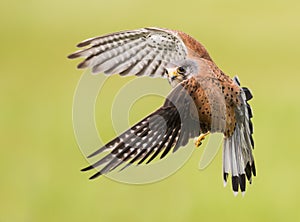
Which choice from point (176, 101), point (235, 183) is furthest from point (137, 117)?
point (176, 101)

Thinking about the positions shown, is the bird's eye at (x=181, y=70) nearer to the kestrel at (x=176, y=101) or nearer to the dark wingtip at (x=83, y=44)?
the kestrel at (x=176, y=101)

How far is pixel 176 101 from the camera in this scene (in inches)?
298

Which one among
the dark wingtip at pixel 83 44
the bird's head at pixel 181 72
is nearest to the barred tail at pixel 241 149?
the bird's head at pixel 181 72

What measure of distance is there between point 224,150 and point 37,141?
6.02 meters

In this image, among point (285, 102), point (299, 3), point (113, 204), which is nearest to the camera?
point (113, 204)

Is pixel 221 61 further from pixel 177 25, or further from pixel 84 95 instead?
pixel 84 95

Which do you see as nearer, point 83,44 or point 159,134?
point 159,134

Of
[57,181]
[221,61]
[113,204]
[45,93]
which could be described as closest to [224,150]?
[113,204]

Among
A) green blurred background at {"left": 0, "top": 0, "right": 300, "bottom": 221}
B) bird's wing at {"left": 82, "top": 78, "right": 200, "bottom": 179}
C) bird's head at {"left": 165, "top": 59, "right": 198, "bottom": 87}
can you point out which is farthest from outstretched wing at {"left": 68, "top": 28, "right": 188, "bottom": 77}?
green blurred background at {"left": 0, "top": 0, "right": 300, "bottom": 221}

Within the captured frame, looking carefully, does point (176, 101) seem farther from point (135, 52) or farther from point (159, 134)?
point (135, 52)

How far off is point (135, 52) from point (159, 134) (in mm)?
1350

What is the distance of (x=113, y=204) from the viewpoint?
11656mm

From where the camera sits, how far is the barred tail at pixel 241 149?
312 inches

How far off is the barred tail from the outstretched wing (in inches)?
25.3
